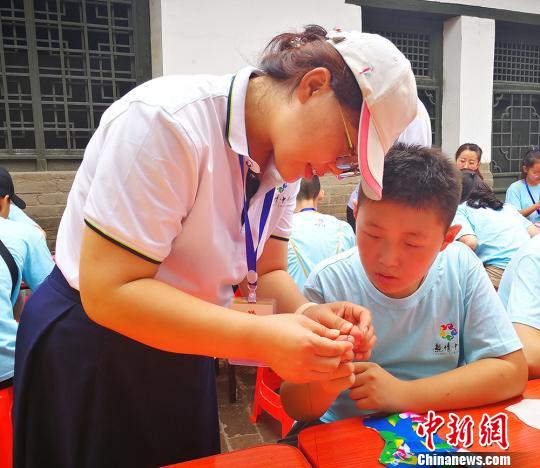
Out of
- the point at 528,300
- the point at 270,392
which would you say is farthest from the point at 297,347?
the point at 270,392

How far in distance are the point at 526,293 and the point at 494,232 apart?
1.84 metres

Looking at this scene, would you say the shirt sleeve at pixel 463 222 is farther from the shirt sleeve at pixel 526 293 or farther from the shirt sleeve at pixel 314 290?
the shirt sleeve at pixel 314 290

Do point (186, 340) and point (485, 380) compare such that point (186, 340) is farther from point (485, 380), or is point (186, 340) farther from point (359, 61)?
point (485, 380)

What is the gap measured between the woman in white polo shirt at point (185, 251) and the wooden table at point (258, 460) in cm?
21

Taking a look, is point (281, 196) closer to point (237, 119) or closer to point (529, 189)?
point (237, 119)

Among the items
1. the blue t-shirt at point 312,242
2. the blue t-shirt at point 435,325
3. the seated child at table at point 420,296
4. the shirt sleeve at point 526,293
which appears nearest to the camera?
the seated child at table at point 420,296

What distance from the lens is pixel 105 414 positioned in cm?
118

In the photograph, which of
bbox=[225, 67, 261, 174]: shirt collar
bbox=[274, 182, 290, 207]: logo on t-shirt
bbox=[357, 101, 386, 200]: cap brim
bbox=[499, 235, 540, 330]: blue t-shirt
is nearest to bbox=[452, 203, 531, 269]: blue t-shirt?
bbox=[499, 235, 540, 330]: blue t-shirt

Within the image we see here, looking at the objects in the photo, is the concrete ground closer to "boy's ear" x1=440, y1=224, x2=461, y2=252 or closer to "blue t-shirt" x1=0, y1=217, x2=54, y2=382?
"blue t-shirt" x1=0, y1=217, x2=54, y2=382

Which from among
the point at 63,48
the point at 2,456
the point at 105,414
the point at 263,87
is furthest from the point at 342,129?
the point at 63,48

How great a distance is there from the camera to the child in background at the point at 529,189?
5.69m

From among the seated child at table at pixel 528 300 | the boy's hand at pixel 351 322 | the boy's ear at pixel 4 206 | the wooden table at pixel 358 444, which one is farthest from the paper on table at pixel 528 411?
the boy's ear at pixel 4 206

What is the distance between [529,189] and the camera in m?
5.78

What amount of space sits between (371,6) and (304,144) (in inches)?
205
